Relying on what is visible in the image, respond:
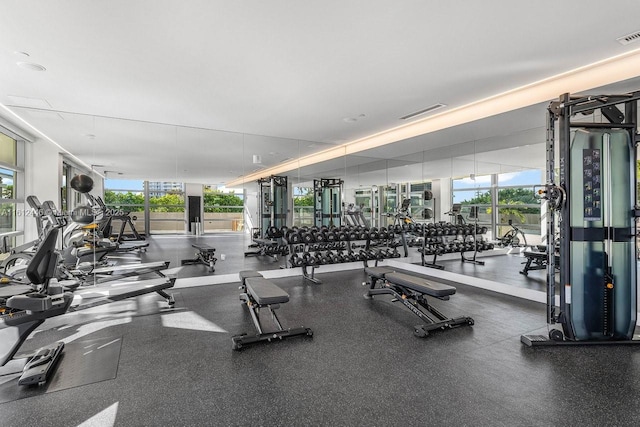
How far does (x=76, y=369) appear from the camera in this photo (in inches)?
84.9

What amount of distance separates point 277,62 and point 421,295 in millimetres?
2670

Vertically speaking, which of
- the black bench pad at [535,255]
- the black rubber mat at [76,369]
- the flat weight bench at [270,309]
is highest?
the black bench pad at [535,255]

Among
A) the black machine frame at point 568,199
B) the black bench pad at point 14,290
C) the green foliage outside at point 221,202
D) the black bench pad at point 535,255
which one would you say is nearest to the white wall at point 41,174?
the green foliage outside at point 221,202

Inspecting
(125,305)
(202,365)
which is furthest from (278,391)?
(125,305)

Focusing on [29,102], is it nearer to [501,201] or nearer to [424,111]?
[424,111]

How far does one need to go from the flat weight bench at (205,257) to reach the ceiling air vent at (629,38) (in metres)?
5.16

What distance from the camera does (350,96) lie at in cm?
359

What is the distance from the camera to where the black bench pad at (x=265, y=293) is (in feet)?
8.36

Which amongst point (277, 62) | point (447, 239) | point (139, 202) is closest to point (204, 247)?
point (139, 202)

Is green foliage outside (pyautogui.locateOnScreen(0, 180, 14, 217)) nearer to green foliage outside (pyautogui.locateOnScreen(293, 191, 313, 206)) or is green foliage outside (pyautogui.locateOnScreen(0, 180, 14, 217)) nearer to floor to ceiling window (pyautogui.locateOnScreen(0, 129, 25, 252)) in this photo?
floor to ceiling window (pyautogui.locateOnScreen(0, 129, 25, 252))

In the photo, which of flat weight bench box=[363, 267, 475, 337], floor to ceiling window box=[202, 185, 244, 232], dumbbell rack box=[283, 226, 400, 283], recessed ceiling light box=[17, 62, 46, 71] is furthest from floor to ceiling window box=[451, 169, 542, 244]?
recessed ceiling light box=[17, 62, 46, 71]

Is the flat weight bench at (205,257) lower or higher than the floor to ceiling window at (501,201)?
lower

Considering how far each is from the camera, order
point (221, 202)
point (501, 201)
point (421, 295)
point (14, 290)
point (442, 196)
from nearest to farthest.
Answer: point (14, 290) → point (421, 295) → point (501, 201) → point (442, 196) → point (221, 202)

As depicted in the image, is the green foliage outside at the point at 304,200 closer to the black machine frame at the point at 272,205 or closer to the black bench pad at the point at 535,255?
the black machine frame at the point at 272,205
